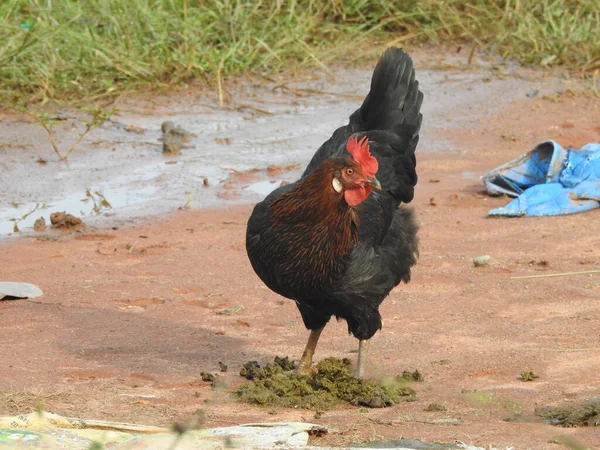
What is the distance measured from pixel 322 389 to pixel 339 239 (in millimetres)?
772

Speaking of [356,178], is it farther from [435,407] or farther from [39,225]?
[39,225]

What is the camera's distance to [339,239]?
4.98 m

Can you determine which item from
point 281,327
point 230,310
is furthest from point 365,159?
point 230,310

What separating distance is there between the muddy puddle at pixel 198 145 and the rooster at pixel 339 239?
3.36 meters

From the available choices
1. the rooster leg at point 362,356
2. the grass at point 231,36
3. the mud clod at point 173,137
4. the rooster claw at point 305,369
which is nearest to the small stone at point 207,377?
the rooster claw at point 305,369

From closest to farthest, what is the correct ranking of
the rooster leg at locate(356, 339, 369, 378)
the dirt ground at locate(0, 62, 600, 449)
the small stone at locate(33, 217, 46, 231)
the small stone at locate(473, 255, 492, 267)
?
the dirt ground at locate(0, 62, 600, 449) < the rooster leg at locate(356, 339, 369, 378) < the small stone at locate(473, 255, 492, 267) < the small stone at locate(33, 217, 46, 231)

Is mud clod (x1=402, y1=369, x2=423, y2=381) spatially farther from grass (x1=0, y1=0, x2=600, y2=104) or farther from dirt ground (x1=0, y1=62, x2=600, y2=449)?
grass (x1=0, y1=0, x2=600, y2=104)

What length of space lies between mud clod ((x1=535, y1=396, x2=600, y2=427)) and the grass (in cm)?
743

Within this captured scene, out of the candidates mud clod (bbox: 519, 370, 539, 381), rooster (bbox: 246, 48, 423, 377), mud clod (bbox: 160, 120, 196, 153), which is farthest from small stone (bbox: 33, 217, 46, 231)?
mud clod (bbox: 519, 370, 539, 381)

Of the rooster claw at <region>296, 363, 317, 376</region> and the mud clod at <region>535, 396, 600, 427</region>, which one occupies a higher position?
the mud clod at <region>535, 396, 600, 427</region>

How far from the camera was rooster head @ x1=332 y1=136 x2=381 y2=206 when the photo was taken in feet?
16.0

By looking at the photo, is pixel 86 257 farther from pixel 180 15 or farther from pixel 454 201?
pixel 180 15

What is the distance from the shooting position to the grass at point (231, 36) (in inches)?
437

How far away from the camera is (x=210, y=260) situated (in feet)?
25.0
